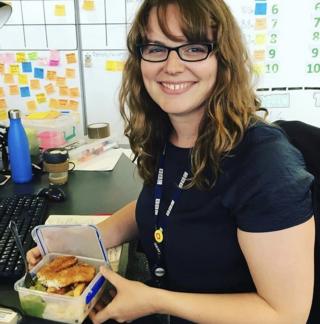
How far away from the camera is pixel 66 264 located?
31.9 inches

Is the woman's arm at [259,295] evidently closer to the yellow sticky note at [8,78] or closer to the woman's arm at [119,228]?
the woman's arm at [119,228]

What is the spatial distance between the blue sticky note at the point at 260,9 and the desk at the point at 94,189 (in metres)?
1.45

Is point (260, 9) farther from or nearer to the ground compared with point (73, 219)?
farther from the ground

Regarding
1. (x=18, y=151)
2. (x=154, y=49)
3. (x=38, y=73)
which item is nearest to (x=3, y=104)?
(x=38, y=73)

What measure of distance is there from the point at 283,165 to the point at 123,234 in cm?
49

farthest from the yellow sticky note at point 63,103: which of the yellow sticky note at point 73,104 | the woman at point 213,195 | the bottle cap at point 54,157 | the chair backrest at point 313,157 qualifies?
the chair backrest at point 313,157

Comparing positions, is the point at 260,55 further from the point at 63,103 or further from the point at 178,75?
the point at 178,75

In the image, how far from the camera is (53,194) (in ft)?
4.21

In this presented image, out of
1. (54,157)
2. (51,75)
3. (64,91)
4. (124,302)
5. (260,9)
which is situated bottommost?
(124,302)

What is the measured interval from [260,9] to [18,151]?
70.9 inches

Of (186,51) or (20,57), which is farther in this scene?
(20,57)

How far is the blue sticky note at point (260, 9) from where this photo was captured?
2451mm

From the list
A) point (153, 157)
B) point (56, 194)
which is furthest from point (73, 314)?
point (56, 194)

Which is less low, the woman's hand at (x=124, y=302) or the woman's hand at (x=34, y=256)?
the woman's hand at (x=34, y=256)
